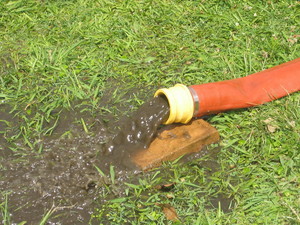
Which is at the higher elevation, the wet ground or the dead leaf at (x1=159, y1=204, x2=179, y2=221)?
the wet ground

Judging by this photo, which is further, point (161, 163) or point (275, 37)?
point (275, 37)

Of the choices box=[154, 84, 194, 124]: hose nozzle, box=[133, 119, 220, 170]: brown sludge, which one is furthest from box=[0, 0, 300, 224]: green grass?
box=[154, 84, 194, 124]: hose nozzle

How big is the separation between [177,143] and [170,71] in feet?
4.05

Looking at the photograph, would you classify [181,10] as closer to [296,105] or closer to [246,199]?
[296,105]

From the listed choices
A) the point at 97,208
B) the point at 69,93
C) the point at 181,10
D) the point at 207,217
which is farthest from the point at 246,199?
the point at 181,10

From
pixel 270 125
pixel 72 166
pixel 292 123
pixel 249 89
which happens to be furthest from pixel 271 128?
pixel 72 166

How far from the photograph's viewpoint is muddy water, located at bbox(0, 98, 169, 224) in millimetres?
3689

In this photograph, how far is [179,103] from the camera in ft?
13.2

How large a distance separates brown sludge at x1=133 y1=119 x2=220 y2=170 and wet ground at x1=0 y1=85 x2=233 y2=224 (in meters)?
0.08

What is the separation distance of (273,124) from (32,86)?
2408 mm

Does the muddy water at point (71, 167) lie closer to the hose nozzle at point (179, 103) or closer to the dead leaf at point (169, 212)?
the hose nozzle at point (179, 103)

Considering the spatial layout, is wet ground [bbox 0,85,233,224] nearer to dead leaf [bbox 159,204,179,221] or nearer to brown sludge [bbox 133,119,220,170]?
brown sludge [bbox 133,119,220,170]

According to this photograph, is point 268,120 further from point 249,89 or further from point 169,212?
point 169,212

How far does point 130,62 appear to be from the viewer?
5.28m
